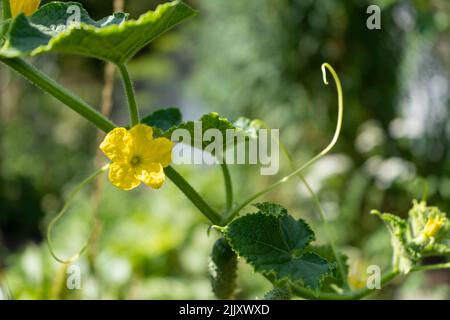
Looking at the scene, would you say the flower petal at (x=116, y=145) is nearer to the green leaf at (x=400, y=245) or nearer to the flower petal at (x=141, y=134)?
the flower petal at (x=141, y=134)

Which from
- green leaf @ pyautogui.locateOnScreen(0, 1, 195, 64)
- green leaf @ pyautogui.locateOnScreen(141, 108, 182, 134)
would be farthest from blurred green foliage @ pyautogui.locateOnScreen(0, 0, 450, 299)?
green leaf @ pyautogui.locateOnScreen(0, 1, 195, 64)

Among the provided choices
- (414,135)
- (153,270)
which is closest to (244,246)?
(153,270)

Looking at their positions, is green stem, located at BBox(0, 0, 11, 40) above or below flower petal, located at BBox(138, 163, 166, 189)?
above

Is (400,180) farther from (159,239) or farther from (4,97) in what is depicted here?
(4,97)

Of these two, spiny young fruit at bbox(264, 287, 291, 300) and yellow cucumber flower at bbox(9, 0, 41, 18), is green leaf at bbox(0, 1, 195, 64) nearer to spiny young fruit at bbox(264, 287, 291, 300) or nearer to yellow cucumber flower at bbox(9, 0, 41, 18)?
yellow cucumber flower at bbox(9, 0, 41, 18)

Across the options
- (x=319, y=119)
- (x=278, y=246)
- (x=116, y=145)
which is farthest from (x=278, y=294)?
(x=319, y=119)

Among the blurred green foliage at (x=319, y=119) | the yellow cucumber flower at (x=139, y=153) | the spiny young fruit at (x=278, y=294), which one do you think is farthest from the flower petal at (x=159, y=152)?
the blurred green foliage at (x=319, y=119)

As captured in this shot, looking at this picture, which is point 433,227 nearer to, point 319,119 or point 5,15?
point 5,15
